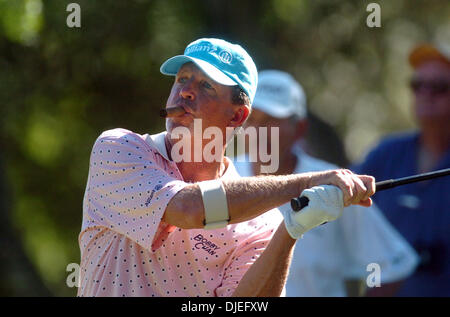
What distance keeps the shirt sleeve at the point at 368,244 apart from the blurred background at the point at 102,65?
295 centimetres

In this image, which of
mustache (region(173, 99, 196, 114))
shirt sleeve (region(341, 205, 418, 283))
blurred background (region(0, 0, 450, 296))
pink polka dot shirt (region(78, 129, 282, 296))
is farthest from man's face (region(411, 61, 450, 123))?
mustache (region(173, 99, 196, 114))

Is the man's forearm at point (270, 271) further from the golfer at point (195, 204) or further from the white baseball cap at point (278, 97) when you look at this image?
the white baseball cap at point (278, 97)

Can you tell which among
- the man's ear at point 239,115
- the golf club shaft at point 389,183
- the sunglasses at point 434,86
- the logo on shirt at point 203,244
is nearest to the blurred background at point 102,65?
the sunglasses at point 434,86

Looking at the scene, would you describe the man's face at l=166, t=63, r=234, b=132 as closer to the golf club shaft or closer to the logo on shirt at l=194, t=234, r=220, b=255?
the logo on shirt at l=194, t=234, r=220, b=255

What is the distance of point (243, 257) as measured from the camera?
4203mm

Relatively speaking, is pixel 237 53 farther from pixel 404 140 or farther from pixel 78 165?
pixel 78 165

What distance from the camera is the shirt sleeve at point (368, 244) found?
6137mm

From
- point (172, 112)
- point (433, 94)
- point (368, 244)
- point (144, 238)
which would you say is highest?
point (172, 112)

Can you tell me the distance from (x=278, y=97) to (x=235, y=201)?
116 inches

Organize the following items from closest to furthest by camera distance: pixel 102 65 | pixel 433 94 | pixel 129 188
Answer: pixel 129 188, pixel 433 94, pixel 102 65

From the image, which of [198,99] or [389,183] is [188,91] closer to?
[198,99]

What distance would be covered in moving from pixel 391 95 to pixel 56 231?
203 inches

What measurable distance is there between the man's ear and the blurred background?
3135mm

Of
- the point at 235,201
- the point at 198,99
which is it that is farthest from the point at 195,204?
the point at 198,99
